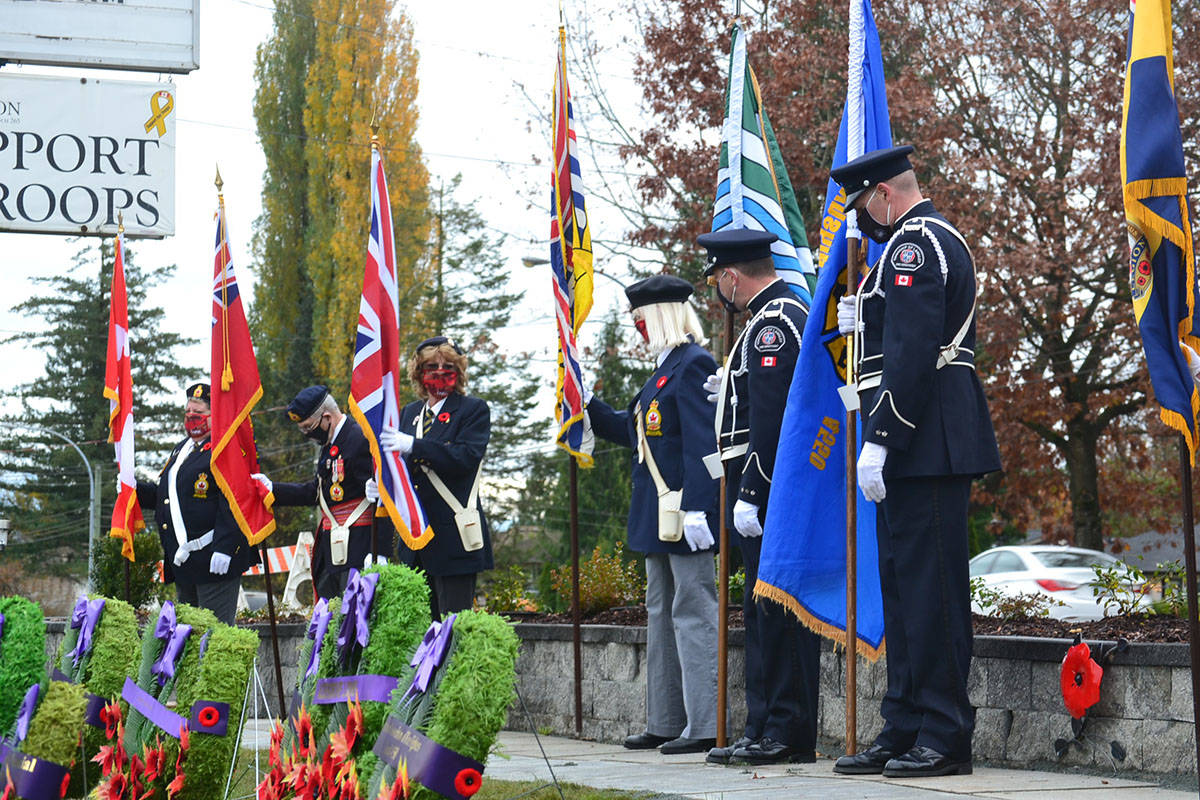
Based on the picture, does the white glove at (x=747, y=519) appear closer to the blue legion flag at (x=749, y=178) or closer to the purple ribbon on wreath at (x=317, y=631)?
the blue legion flag at (x=749, y=178)

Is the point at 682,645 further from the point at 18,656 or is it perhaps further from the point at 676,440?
the point at 18,656

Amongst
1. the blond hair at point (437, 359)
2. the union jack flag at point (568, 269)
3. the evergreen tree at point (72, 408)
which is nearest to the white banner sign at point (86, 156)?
the blond hair at point (437, 359)

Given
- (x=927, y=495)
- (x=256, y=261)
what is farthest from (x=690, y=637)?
(x=256, y=261)

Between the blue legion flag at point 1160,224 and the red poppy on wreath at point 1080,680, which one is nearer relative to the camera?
the blue legion flag at point 1160,224

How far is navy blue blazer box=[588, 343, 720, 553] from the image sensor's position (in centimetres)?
692

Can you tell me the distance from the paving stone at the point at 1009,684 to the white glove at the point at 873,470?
116 centimetres

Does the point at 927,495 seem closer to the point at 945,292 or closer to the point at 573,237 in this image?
the point at 945,292

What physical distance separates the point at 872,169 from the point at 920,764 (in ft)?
6.98

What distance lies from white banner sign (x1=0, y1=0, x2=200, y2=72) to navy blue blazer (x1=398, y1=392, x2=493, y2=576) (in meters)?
3.60

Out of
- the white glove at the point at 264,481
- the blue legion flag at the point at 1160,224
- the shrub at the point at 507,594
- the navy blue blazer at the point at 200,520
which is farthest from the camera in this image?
the shrub at the point at 507,594

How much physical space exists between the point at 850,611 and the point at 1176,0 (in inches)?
526

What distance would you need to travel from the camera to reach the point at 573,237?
811 centimetres

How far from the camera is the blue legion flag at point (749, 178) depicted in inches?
274

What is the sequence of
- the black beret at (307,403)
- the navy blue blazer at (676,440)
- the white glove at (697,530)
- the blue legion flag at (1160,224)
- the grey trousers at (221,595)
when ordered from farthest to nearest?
the grey trousers at (221,595) → the black beret at (307,403) → the navy blue blazer at (676,440) → the white glove at (697,530) → the blue legion flag at (1160,224)
